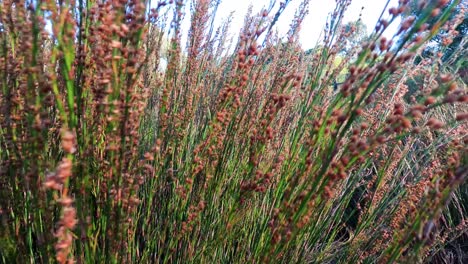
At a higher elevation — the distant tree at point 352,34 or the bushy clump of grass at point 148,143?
the distant tree at point 352,34

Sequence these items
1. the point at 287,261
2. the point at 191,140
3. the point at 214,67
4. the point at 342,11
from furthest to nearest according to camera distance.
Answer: the point at 214,67
the point at 191,140
the point at 342,11
the point at 287,261

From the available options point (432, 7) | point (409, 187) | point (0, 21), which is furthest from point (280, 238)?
point (0, 21)

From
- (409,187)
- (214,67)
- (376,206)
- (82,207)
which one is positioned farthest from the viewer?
(214,67)

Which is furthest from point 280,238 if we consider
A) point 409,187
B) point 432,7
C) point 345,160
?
point 409,187

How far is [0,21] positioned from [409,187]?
1.45 m

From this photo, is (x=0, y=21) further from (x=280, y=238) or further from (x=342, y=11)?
(x=342, y=11)

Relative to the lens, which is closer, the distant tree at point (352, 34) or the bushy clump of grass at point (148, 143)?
the bushy clump of grass at point (148, 143)

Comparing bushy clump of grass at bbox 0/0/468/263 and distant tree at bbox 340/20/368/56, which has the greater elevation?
distant tree at bbox 340/20/368/56

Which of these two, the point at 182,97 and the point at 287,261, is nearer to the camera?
the point at 287,261

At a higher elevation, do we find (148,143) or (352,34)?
(352,34)

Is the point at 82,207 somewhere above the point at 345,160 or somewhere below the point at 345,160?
below

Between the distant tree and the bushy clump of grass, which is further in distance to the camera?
the distant tree

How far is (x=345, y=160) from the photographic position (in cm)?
97

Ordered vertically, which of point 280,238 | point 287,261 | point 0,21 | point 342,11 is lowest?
point 287,261
